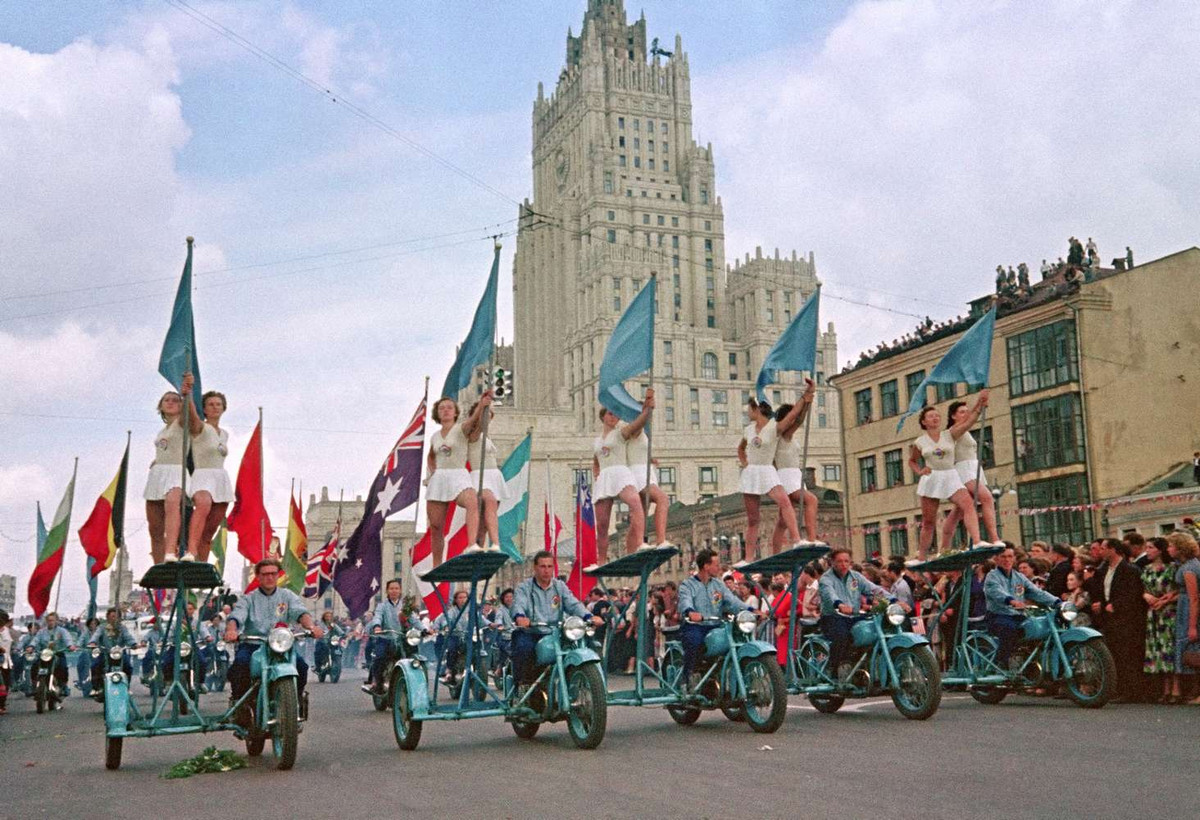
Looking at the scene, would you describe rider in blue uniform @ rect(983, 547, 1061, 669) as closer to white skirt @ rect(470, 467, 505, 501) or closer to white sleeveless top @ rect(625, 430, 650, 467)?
white sleeveless top @ rect(625, 430, 650, 467)

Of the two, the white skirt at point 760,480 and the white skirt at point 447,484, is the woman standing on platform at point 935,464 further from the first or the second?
the white skirt at point 447,484

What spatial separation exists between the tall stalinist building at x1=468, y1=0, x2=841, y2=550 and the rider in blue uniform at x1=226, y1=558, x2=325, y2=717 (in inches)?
4359

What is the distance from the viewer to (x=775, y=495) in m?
15.2

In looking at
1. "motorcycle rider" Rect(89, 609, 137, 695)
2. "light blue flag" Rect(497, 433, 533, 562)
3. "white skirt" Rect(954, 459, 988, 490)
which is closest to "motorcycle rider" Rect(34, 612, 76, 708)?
"motorcycle rider" Rect(89, 609, 137, 695)

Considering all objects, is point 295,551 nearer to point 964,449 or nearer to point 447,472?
point 447,472

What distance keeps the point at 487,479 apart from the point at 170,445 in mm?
3297

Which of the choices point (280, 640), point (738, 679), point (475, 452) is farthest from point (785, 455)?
point (280, 640)

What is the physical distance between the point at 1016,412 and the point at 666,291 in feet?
324

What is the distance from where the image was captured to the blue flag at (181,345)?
41.2ft

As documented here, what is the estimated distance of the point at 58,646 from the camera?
2325 cm

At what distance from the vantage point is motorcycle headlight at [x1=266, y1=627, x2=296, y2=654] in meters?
11.2

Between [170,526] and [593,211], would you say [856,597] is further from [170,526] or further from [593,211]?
[593,211]

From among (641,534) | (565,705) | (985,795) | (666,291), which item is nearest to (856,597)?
(641,534)

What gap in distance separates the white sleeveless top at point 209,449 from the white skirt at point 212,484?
7cm
